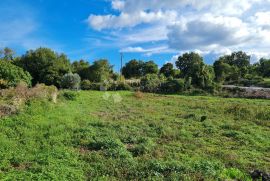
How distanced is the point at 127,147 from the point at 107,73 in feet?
123

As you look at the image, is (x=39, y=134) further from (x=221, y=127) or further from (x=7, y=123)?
(x=221, y=127)

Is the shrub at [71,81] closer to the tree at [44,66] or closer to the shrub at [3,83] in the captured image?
the tree at [44,66]

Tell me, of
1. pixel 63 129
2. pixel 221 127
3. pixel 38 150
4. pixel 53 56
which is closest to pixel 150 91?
pixel 53 56

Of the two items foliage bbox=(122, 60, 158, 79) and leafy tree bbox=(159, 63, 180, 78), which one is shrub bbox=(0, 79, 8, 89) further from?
leafy tree bbox=(159, 63, 180, 78)

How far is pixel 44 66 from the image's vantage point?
1732 inches

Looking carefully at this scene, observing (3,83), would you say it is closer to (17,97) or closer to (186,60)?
(17,97)

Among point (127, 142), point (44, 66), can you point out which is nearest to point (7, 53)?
point (44, 66)

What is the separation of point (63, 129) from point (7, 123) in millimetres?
2364

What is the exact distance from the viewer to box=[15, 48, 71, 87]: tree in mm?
42375

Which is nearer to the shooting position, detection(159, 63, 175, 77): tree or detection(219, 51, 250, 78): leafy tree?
detection(159, 63, 175, 77): tree

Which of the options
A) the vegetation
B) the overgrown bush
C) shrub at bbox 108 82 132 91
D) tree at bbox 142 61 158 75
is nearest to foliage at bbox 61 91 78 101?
the vegetation

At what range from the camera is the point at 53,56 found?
4503 centimetres

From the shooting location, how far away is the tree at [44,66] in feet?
139

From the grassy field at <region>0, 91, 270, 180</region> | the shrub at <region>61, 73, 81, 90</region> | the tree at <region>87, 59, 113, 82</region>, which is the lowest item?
the grassy field at <region>0, 91, 270, 180</region>
